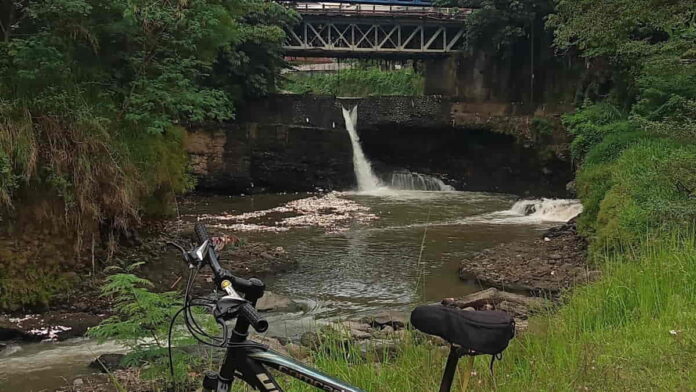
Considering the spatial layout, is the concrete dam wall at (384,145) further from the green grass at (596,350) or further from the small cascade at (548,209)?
the green grass at (596,350)

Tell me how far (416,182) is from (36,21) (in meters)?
17.6

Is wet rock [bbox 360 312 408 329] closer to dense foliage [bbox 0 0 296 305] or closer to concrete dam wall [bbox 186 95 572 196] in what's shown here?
dense foliage [bbox 0 0 296 305]

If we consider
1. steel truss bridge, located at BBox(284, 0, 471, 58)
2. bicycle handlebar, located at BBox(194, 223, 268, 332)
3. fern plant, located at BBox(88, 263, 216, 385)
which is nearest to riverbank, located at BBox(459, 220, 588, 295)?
fern plant, located at BBox(88, 263, 216, 385)

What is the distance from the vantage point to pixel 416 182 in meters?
26.5

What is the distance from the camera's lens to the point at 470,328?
2.59 meters

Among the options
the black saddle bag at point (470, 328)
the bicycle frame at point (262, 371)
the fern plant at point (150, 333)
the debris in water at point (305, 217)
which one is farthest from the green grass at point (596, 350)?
the debris in water at point (305, 217)

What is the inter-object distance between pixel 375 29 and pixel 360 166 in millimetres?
6610

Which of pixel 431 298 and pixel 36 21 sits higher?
pixel 36 21

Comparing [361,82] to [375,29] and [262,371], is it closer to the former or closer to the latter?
[375,29]

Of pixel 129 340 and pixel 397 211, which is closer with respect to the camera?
pixel 129 340

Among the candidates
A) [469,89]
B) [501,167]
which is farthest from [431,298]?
[469,89]

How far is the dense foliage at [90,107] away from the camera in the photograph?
9602 mm

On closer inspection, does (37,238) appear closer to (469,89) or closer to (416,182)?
(416,182)

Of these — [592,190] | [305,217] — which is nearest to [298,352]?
[592,190]
